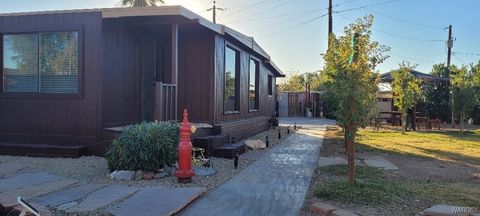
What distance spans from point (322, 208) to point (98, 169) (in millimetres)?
4001

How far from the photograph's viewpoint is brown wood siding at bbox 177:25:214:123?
9.77 meters

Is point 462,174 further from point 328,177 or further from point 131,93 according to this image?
point 131,93

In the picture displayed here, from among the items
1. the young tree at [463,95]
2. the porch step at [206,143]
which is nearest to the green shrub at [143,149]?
the porch step at [206,143]

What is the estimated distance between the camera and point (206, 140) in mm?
8453

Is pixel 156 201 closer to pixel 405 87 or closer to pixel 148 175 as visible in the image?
pixel 148 175

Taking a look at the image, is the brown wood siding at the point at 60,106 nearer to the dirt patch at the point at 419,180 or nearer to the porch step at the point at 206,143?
the porch step at the point at 206,143

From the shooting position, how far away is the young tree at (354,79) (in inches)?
212

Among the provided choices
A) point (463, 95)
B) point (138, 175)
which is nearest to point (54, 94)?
point (138, 175)

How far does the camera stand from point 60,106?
8656 millimetres

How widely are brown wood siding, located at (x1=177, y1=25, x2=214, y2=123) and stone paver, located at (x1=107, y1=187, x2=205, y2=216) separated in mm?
4422

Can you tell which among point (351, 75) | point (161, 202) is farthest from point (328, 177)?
point (161, 202)

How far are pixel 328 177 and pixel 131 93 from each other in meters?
5.16

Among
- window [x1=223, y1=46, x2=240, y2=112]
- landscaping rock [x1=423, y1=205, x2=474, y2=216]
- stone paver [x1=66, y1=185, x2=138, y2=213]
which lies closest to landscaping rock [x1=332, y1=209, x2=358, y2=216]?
landscaping rock [x1=423, y1=205, x2=474, y2=216]

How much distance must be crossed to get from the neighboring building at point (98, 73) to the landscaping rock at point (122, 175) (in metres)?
2.19
